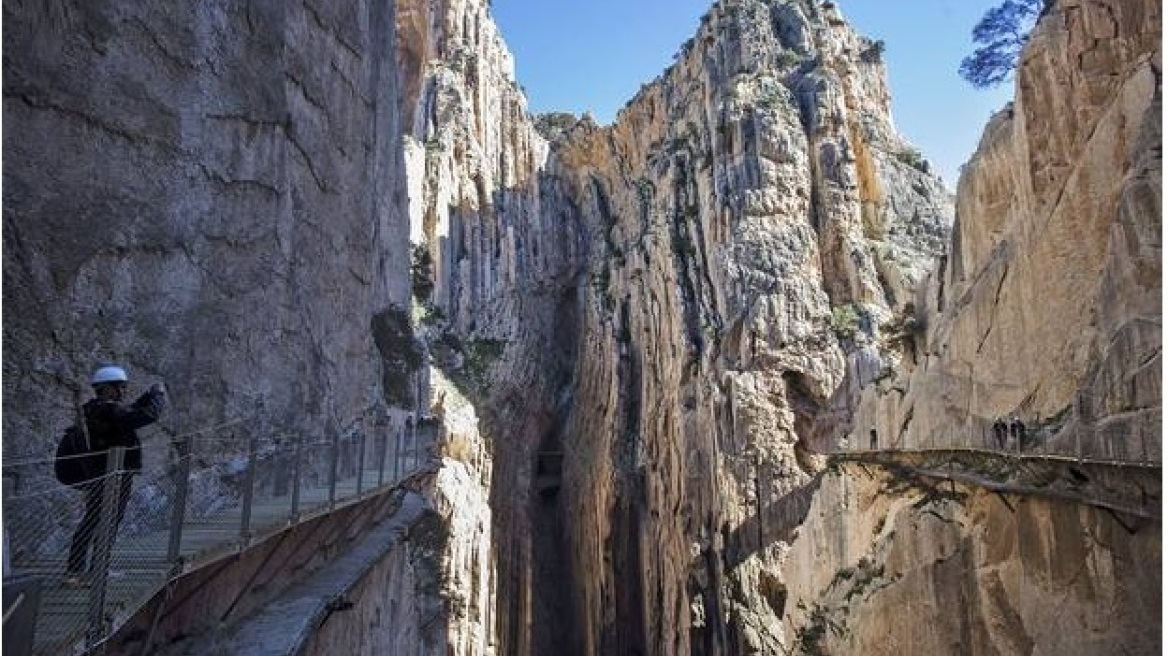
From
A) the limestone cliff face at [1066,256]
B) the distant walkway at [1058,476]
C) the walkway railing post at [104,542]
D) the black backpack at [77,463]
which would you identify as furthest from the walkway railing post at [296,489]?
the limestone cliff face at [1066,256]

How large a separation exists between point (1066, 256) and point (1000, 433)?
7.87 ft

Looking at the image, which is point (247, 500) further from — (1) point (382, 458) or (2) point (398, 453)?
(2) point (398, 453)

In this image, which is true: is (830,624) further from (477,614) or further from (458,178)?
(458,178)

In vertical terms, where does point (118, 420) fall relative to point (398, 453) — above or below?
above

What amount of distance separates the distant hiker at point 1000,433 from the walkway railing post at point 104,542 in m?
9.95

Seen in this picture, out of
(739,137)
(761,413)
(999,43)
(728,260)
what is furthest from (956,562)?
(739,137)

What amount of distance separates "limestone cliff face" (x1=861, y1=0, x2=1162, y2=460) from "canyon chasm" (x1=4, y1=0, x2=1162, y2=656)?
5cm

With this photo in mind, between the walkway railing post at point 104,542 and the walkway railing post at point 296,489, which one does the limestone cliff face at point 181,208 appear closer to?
the walkway railing post at point 296,489

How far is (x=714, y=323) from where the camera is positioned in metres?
34.4

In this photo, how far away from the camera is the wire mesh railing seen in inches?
157

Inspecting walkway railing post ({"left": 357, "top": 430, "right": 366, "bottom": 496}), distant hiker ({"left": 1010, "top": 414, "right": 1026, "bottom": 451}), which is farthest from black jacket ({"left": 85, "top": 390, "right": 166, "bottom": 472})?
distant hiker ({"left": 1010, "top": 414, "right": 1026, "bottom": 451})

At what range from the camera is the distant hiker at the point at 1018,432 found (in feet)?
32.5

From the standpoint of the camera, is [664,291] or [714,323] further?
[664,291]

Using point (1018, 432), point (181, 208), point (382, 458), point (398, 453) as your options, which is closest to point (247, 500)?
point (181, 208)
